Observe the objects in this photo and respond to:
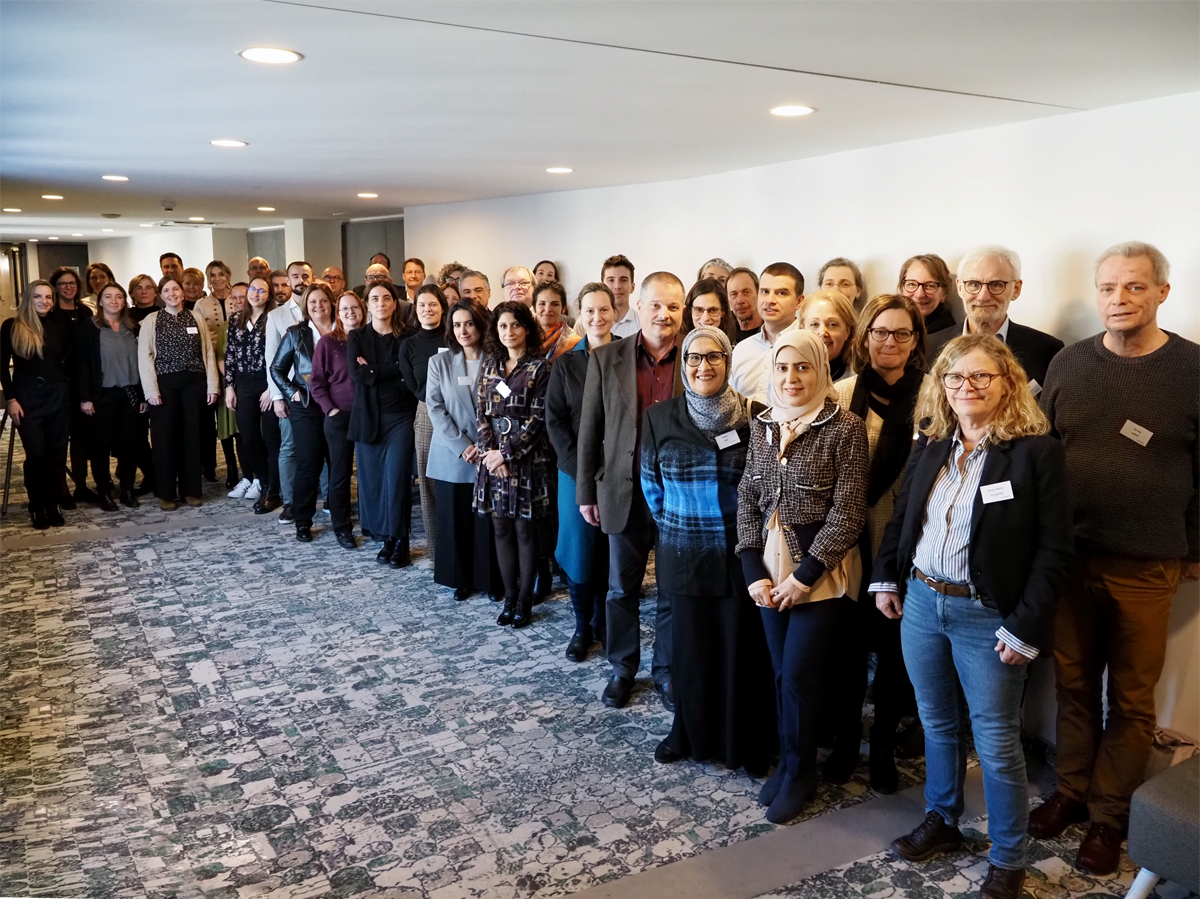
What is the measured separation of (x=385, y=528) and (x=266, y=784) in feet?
8.70

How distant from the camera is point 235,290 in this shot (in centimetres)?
777

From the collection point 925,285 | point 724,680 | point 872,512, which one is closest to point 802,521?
point 872,512

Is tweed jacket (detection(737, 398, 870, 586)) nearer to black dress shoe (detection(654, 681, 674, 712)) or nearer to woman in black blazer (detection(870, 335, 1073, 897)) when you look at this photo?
woman in black blazer (detection(870, 335, 1073, 897))

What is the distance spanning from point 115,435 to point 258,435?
3.50 feet

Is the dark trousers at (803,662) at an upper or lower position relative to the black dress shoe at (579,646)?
upper

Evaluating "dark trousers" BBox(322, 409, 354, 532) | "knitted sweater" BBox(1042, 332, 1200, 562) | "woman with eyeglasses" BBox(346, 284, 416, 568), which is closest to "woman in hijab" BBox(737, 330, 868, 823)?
"knitted sweater" BBox(1042, 332, 1200, 562)

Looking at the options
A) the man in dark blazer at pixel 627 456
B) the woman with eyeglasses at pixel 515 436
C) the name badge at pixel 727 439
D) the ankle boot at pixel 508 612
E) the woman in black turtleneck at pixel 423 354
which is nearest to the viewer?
the name badge at pixel 727 439

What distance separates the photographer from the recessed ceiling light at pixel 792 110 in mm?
3881

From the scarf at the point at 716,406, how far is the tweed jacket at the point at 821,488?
0.74ft

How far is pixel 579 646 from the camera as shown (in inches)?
171

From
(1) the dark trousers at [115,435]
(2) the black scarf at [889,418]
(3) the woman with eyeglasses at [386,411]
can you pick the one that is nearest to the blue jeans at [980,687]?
(2) the black scarf at [889,418]

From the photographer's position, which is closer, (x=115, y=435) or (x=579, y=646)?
(x=579, y=646)

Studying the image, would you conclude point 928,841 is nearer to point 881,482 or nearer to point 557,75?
point 881,482

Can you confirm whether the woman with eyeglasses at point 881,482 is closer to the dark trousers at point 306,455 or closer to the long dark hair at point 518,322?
the long dark hair at point 518,322
